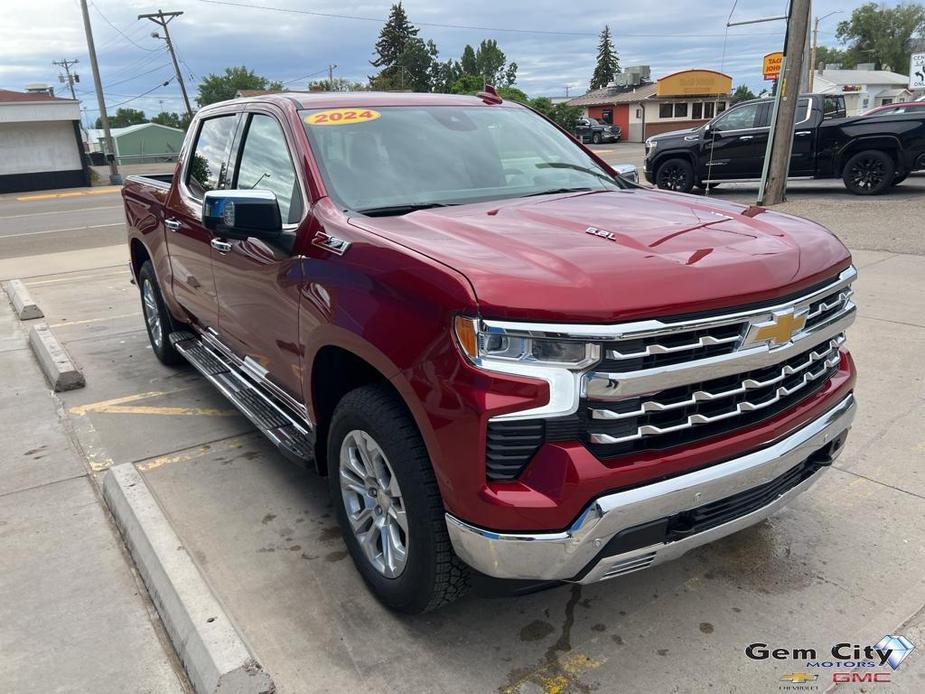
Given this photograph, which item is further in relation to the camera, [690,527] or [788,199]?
[788,199]

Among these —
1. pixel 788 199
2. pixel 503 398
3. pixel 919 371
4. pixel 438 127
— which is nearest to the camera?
pixel 503 398

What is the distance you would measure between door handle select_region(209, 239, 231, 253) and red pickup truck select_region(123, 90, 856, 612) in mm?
273

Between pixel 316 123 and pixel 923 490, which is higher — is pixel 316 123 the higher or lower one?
the higher one

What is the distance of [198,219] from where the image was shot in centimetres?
433

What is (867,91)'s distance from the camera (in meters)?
64.1

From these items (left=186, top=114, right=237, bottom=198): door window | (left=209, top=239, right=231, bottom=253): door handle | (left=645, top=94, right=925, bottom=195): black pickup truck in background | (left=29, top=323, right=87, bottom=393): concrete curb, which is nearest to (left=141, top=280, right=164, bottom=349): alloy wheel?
(left=29, top=323, right=87, bottom=393): concrete curb

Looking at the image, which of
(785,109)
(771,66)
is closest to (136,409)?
(785,109)

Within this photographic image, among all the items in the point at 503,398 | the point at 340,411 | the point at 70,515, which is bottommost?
the point at 70,515

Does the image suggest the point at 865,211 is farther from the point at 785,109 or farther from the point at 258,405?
the point at 258,405

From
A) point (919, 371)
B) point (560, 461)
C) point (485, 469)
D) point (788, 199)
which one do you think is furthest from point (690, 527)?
point (788, 199)

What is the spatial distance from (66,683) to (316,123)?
2.50 m

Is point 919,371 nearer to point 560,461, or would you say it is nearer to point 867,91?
point 560,461

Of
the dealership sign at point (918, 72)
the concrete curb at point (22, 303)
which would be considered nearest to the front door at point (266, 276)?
the concrete curb at point (22, 303)

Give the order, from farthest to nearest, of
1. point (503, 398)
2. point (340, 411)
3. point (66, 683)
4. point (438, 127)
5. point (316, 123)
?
1. point (438, 127)
2. point (316, 123)
3. point (340, 411)
4. point (66, 683)
5. point (503, 398)
